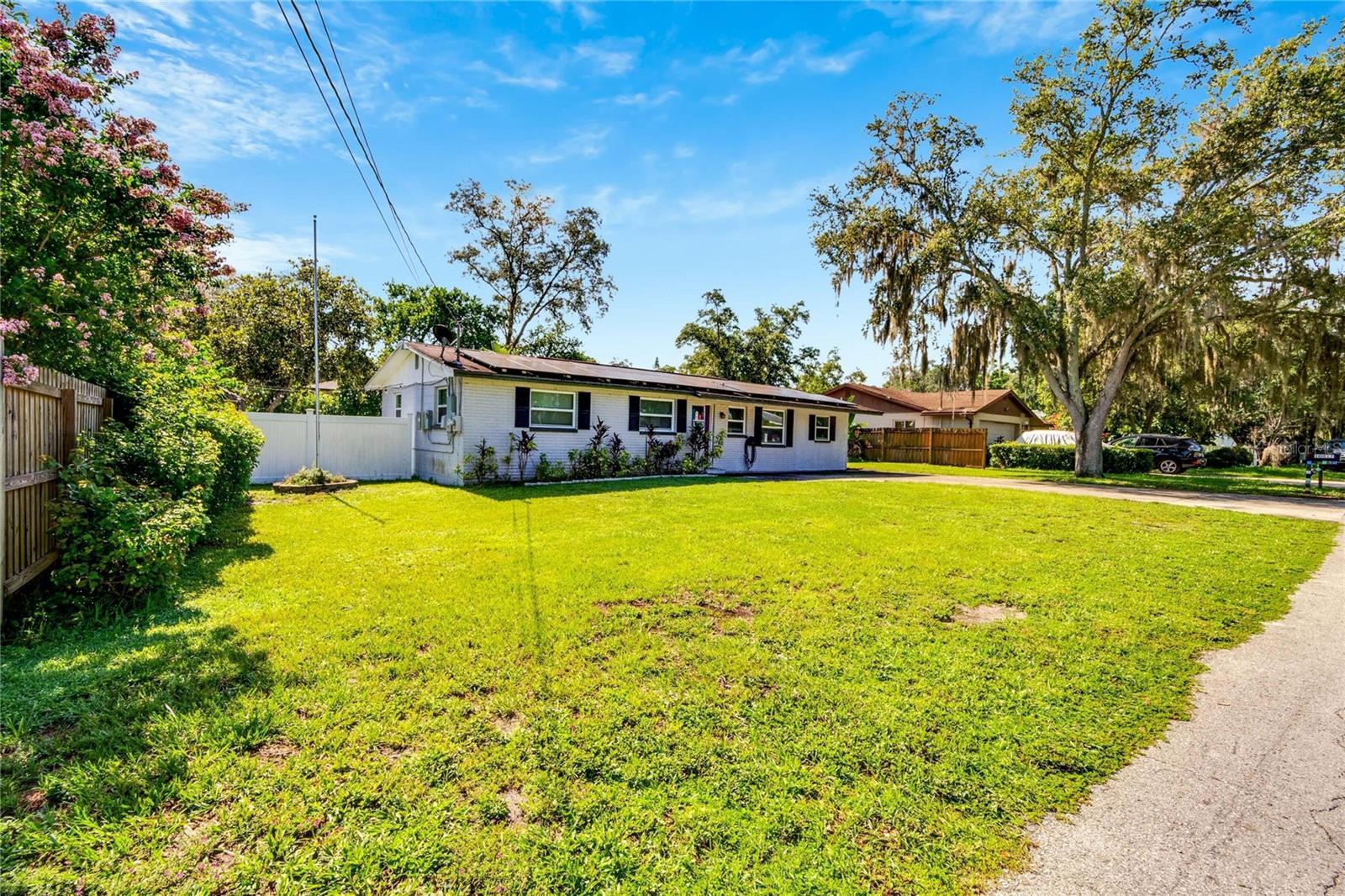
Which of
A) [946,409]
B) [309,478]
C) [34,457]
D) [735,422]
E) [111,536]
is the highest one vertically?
[946,409]

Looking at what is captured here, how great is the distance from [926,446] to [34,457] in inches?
1078

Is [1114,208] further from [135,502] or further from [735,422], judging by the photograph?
[135,502]

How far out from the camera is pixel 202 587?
480 cm

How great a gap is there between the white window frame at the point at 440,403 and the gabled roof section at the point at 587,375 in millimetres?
803

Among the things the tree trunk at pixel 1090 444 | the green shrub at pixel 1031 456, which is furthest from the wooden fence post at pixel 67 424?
the green shrub at pixel 1031 456

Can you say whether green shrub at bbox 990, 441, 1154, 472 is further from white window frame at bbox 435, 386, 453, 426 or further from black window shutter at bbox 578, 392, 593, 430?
A: white window frame at bbox 435, 386, 453, 426

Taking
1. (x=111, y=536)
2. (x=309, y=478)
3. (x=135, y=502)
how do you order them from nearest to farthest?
(x=111, y=536), (x=135, y=502), (x=309, y=478)

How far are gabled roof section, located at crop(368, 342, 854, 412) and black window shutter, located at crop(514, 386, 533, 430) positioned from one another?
16.4 inches

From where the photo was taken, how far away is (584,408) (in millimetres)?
13883

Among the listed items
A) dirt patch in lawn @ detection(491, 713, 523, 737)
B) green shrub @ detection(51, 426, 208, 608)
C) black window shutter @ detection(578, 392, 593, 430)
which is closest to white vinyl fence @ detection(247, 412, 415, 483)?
black window shutter @ detection(578, 392, 593, 430)

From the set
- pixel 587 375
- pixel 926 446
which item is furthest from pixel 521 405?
pixel 926 446

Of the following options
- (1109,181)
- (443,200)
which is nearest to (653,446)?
(1109,181)

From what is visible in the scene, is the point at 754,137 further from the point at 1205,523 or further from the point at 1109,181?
the point at 1109,181

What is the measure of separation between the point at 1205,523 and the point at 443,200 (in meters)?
30.0
